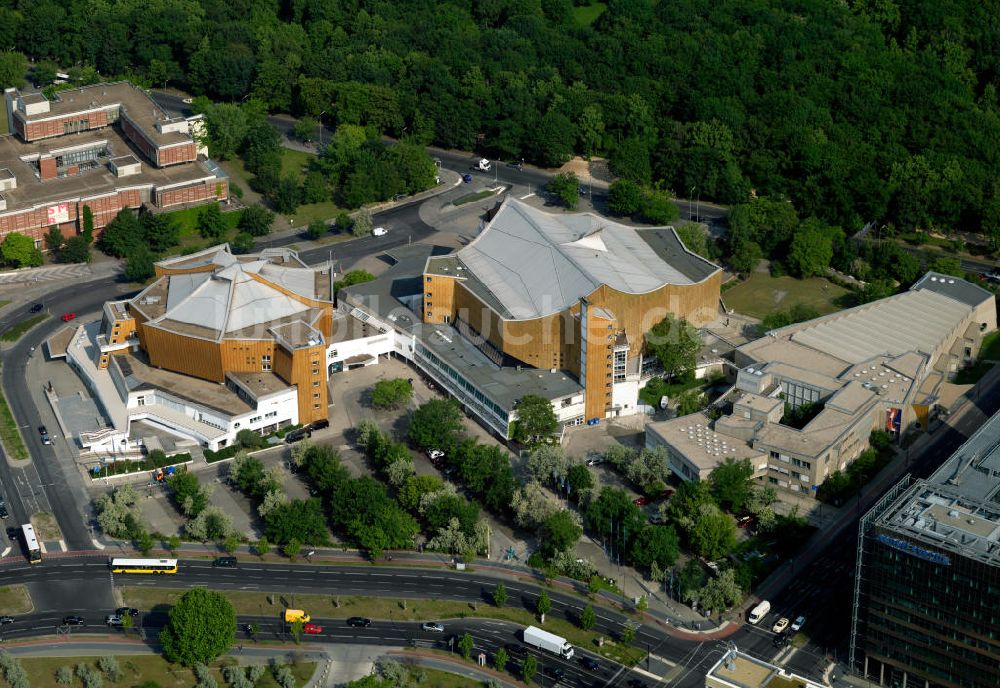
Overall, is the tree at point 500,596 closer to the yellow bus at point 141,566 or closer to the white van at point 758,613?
the white van at point 758,613

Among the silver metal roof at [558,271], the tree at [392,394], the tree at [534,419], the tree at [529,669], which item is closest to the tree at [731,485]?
the tree at [534,419]

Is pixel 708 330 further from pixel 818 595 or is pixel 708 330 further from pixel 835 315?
pixel 818 595

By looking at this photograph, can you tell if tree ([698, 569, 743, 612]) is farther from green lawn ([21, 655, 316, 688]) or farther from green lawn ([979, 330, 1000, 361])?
green lawn ([979, 330, 1000, 361])

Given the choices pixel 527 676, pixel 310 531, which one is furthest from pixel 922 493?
pixel 310 531

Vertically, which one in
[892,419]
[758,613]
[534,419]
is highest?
[534,419]

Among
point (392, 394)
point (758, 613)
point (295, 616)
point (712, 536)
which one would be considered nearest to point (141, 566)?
point (295, 616)

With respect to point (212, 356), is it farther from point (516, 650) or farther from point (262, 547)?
point (516, 650)

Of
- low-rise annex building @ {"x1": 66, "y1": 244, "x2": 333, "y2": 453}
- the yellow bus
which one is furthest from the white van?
low-rise annex building @ {"x1": 66, "y1": 244, "x2": 333, "y2": 453}
